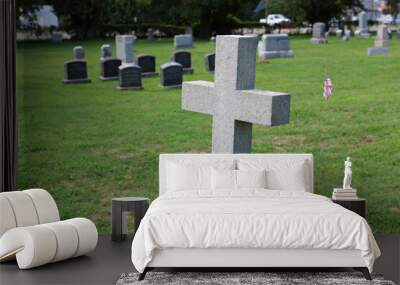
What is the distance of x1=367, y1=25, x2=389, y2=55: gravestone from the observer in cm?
803

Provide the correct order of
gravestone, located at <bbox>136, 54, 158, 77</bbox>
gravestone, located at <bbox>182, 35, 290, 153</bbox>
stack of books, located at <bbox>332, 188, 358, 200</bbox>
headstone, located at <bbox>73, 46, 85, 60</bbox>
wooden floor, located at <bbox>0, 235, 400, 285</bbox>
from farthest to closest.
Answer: gravestone, located at <bbox>136, 54, 158, 77</bbox>
headstone, located at <bbox>73, 46, 85, 60</bbox>
stack of books, located at <bbox>332, 188, 358, 200</bbox>
gravestone, located at <bbox>182, 35, 290, 153</bbox>
wooden floor, located at <bbox>0, 235, 400, 285</bbox>

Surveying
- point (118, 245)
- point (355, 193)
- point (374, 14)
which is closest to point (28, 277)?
point (118, 245)

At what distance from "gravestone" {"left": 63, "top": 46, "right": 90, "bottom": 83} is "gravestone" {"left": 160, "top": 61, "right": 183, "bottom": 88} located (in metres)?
0.74

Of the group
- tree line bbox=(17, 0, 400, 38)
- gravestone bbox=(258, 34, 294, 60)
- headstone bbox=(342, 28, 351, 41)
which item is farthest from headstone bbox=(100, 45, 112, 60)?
headstone bbox=(342, 28, 351, 41)

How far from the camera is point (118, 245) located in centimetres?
728

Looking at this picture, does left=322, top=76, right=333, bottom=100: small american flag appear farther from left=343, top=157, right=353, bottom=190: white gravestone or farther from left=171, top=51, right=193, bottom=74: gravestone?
left=171, top=51, right=193, bottom=74: gravestone

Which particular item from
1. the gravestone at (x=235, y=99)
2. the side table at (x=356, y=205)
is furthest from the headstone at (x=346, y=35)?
the side table at (x=356, y=205)

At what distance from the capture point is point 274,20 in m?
8.28

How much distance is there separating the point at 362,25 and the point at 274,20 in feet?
2.70

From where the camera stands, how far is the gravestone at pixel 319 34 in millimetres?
7992

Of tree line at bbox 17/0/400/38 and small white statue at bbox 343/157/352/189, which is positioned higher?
tree line at bbox 17/0/400/38

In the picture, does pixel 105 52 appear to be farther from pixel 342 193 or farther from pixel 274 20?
pixel 342 193

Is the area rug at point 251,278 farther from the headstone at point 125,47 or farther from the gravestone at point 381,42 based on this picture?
the headstone at point 125,47

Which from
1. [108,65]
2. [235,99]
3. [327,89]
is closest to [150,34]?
[108,65]
